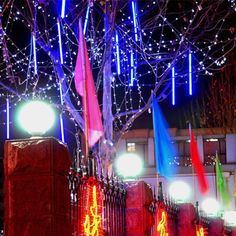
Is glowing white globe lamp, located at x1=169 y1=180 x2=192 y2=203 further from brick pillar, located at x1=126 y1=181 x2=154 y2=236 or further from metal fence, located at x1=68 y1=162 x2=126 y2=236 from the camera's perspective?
metal fence, located at x1=68 y1=162 x2=126 y2=236

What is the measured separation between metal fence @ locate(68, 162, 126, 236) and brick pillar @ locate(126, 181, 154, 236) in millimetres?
782

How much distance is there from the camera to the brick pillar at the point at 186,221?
15891 millimetres

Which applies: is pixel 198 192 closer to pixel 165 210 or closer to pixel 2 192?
pixel 165 210

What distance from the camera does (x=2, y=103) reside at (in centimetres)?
2819

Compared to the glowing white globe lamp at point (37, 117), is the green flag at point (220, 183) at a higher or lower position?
lower

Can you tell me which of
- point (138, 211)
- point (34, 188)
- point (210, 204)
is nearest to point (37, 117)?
point (34, 188)


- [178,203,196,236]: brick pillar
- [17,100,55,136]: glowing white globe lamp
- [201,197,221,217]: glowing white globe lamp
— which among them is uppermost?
[17,100,55,136]: glowing white globe lamp

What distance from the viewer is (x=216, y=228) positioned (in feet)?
69.4

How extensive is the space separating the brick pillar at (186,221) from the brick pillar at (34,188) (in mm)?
10376

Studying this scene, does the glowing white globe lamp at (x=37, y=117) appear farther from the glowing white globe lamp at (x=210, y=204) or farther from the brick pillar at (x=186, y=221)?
the glowing white globe lamp at (x=210, y=204)

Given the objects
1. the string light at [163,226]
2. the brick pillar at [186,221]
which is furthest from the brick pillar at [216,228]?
the string light at [163,226]

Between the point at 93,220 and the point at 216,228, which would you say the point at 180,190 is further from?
the point at 93,220

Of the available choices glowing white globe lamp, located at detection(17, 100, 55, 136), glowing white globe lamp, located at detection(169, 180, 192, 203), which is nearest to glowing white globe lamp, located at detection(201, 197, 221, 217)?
glowing white globe lamp, located at detection(169, 180, 192, 203)

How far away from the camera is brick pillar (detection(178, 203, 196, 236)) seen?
15891 mm
